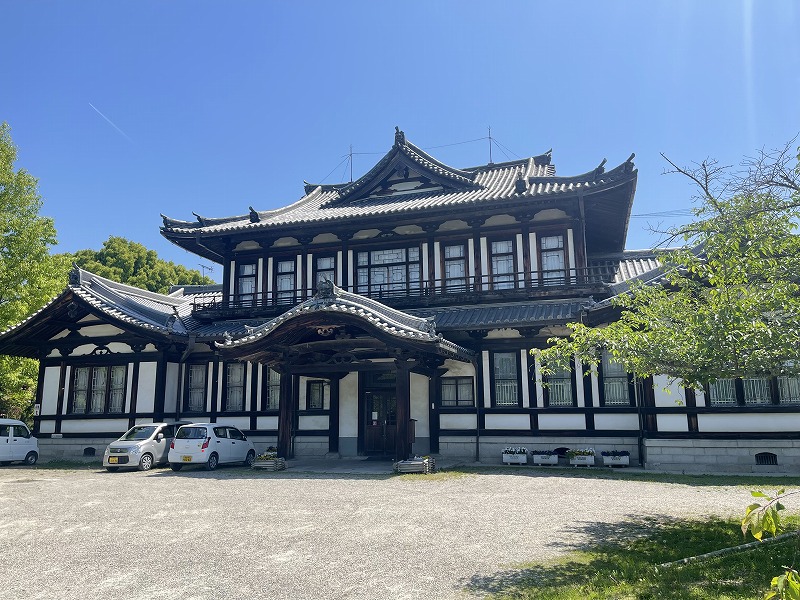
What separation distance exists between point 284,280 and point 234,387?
4663 mm

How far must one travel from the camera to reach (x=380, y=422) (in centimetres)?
2052

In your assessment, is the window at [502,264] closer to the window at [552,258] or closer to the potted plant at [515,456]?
the window at [552,258]

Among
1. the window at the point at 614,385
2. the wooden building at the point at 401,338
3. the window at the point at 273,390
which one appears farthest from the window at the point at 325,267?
the window at the point at 614,385

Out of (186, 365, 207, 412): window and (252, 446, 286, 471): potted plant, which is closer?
(252, 446, 286, 471): potted plant

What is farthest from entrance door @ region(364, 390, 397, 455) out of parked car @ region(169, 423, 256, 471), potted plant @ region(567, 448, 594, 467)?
potted plant @ region(567, 448, 594, 467)

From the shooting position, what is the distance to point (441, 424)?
19359 mm

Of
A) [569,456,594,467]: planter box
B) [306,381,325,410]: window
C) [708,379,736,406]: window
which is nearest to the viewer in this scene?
[708,379,736,406]: window

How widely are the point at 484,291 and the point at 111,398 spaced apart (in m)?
14.8

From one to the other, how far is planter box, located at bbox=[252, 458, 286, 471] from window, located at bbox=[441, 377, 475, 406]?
5.76 metres

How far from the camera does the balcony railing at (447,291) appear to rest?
19.6 metres

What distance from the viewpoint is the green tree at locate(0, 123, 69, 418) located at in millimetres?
23484

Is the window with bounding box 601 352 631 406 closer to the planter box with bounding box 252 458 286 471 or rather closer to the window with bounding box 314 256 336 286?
the planter box with bounding box 252 458 286 471

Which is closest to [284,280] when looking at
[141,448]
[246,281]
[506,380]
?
[246,281]

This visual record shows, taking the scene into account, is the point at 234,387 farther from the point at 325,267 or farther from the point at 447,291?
the point at 447,291
